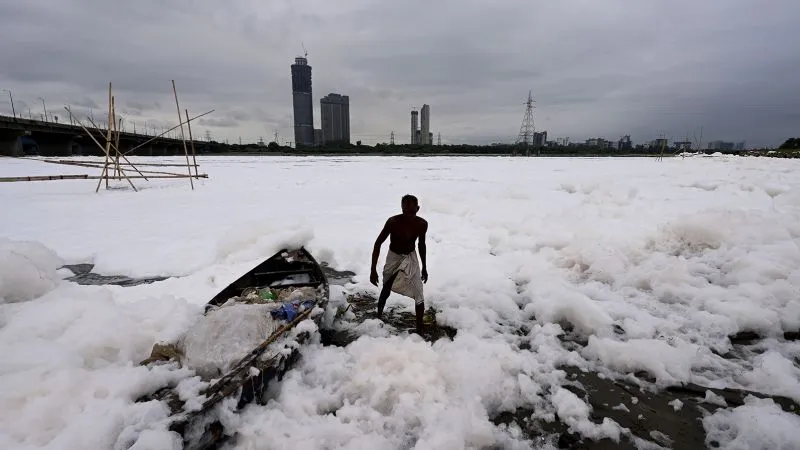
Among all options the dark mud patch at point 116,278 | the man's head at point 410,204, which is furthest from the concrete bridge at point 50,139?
the man's head at point 410,204

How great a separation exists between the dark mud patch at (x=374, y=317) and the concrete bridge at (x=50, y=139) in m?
28.0

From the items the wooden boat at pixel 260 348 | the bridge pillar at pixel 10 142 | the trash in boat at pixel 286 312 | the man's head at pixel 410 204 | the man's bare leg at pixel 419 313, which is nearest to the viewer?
the wooden boat at pixel 260 348

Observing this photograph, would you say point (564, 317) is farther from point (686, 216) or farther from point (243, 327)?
point (686, 216)

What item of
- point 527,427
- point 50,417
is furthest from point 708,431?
point 50,417

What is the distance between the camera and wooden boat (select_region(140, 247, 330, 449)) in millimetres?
2766

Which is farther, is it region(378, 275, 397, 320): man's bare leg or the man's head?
region(378, 275, 397, 320): man's bare leg

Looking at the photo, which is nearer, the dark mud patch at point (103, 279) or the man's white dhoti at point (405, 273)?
the man's white dhoti at point (405, 273)

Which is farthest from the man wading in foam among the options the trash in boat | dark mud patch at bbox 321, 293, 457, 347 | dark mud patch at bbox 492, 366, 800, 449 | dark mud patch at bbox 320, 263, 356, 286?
dark mud patch at bbox 320, 263, 356, 286

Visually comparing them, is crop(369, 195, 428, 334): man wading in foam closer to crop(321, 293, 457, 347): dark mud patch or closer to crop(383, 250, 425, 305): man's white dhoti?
crop(383, 250, 425, 305): man's white dhoti

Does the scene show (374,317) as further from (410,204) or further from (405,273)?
(410,204)

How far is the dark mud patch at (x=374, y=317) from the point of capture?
15.4ft

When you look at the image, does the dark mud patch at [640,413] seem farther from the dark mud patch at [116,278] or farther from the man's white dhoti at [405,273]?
the dark mud patch at [116,278]

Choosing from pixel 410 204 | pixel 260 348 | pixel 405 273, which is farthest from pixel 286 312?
pixel 410 204

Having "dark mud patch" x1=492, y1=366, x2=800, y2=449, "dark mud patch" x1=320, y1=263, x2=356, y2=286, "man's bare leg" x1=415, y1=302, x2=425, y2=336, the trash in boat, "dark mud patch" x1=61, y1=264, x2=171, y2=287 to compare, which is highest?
the trash in boat
